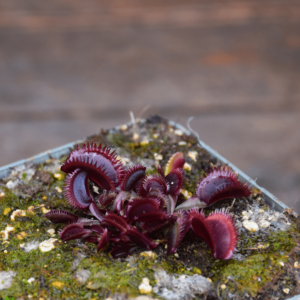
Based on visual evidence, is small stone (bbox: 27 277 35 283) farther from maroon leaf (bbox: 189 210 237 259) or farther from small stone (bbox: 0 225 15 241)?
maroon leaf (bbox: 189 210 237 259)

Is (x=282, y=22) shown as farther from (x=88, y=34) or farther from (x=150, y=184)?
(x=150, y=184)

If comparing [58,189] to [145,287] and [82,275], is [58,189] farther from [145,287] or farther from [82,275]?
[145,287]

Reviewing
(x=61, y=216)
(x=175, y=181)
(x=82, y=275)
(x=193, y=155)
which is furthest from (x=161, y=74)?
(x=82, y=275)

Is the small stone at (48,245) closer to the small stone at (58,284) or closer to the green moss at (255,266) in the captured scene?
the small stone at (58,284)

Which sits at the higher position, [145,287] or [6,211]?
[6,211]

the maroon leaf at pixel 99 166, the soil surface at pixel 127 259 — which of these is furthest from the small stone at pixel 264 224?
the maroon leaf at pixel 99 166

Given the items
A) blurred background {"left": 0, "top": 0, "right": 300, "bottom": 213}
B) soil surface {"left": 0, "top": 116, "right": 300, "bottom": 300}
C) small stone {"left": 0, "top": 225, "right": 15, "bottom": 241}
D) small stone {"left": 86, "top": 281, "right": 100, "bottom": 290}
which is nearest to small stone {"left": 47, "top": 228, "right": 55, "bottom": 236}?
soil surface {"left": 0, "top": 116, "right": 300, "bottom": 300}
